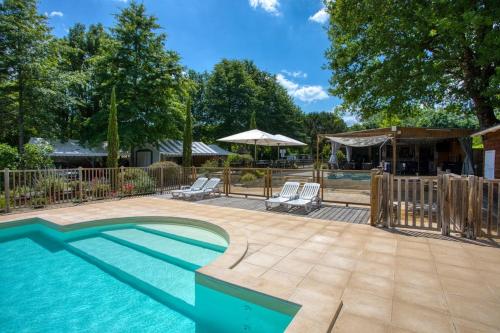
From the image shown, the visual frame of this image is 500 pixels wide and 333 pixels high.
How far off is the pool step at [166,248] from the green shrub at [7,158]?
8.04m

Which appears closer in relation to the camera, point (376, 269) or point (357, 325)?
point (357, 325)

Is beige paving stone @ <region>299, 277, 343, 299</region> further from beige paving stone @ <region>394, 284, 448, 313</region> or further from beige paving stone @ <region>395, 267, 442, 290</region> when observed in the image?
beige paving stone @ <region>395, 267, 442, 290</region>

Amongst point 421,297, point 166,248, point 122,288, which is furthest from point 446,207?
point 122,288

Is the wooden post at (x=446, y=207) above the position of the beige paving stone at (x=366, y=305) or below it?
above

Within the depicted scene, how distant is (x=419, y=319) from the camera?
261 cm

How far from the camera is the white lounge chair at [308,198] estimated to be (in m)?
7.90

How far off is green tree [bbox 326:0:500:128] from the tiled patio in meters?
6.79

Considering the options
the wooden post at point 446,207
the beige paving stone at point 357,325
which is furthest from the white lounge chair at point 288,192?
the beige paving stone at point 357,325

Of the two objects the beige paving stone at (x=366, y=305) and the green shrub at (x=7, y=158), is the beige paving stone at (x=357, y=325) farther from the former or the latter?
the green shrub at (x=7, y=158)

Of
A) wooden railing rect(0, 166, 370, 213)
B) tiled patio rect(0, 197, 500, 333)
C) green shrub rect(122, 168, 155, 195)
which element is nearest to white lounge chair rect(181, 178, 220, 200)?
wooden railing rect(0, 166, 370, 213)

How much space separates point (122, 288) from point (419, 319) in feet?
13.0

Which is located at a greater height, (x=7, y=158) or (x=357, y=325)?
(x=7, y=158)

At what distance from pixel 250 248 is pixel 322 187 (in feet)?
16.9

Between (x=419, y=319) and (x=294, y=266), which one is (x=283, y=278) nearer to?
(x=294, y=266)
